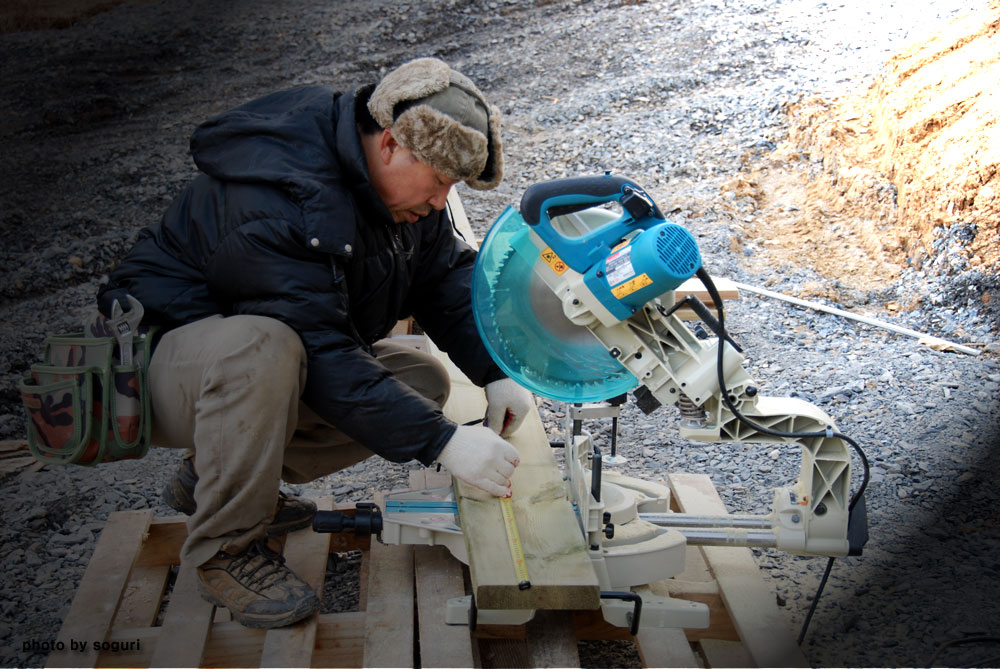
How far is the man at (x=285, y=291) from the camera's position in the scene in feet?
8.00

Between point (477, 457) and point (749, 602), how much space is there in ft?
3.12

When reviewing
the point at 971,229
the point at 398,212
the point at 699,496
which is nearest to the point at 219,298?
the point at 398,212

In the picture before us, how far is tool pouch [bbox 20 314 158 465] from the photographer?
8.29 feet

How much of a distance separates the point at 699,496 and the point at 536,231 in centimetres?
142

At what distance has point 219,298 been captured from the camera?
2662mm

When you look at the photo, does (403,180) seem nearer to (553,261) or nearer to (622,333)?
(553,261)

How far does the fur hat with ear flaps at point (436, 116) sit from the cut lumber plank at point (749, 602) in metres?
1.45

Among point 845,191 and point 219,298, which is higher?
point 219,298

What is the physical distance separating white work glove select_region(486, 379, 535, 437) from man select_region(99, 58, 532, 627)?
0.36m

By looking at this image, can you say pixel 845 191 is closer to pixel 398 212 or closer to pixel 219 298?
pixel 398 212

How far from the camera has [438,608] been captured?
2.56 metres

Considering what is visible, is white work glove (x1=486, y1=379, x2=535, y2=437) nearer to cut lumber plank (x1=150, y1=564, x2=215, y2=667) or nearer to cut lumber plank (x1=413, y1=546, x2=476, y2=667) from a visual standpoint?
cut lumber plank (x1=413, y1=546, x2=476, y2=667)

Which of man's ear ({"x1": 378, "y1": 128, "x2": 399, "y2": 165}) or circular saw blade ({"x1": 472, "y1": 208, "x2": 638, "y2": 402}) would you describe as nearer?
circular saw blade ({"x1": 472, "y1": 208, "x2": 638, "y2": 402})

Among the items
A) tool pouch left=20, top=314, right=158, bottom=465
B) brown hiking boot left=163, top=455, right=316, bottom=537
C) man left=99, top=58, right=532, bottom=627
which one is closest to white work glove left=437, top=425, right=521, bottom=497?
man left=99, top=58, right=532, bottom=627
